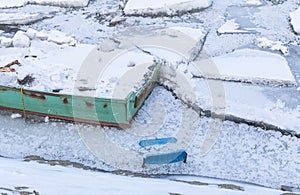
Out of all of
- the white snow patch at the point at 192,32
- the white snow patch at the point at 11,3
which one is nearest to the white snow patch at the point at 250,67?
the white snow patch at the point at 192,32

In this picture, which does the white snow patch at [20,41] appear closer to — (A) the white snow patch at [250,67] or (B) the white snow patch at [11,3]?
(B) the white snow patch at [11,3]

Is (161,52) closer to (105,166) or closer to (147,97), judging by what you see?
(147,97)

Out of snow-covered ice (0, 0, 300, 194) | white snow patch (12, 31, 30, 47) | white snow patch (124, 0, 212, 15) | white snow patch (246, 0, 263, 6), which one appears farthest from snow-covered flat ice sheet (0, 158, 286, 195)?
white snow patch (246, 0, 263, 6)

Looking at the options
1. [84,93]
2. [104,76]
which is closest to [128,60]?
[104,76]

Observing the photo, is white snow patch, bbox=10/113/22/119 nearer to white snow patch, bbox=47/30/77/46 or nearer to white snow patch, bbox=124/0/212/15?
white snow patch, bbox=47/30/77/46

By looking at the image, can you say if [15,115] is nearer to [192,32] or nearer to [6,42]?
[6,42]

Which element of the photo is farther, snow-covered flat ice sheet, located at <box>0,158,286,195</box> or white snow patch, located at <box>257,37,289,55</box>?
white snow patch, located at <box>257,37,289,55</box>
